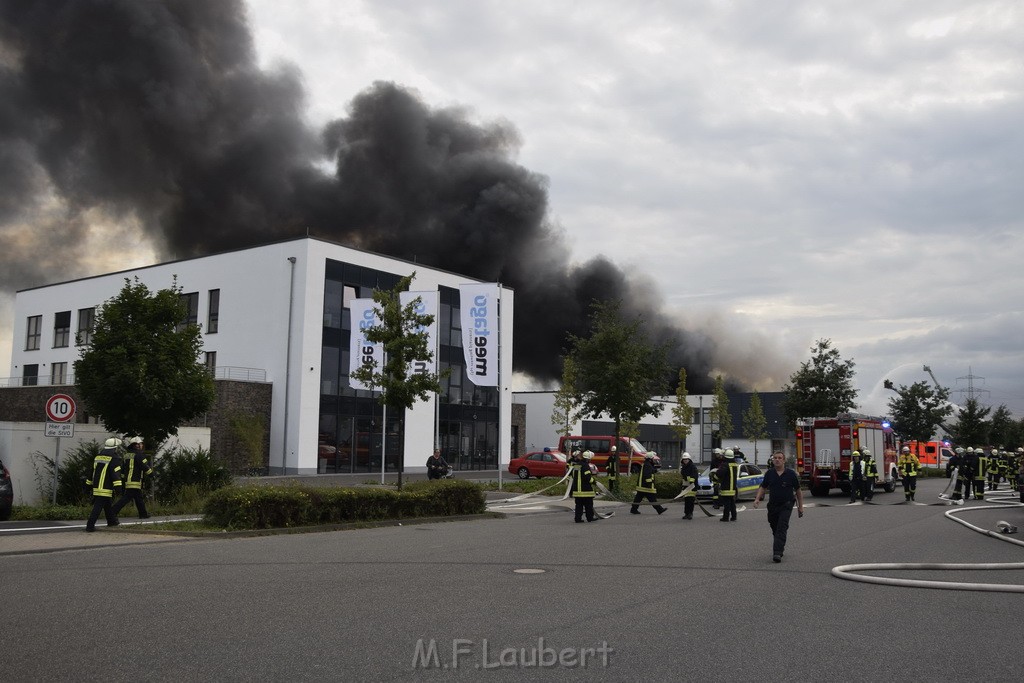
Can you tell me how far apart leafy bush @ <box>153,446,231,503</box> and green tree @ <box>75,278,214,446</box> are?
991 mm

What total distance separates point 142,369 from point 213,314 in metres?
22.1

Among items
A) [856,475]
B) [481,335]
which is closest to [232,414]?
[481,335]

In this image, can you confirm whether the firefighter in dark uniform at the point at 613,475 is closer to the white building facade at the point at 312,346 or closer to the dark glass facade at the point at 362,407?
the white building facade at the point at 312,346

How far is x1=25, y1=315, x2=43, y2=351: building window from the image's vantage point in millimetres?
49688

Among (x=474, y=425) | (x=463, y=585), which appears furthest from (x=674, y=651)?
(x=474, y=425)

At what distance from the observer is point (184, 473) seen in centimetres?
2006

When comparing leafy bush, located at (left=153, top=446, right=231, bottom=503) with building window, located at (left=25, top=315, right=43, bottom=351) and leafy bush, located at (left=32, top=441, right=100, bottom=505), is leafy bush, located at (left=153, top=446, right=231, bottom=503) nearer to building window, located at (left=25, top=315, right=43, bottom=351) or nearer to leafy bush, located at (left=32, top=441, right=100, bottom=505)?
leafy bush, located at (left=32, top=441, right=100, bottom=505)

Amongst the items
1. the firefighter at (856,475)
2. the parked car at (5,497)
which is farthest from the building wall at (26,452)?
the firefighter at (856,475)

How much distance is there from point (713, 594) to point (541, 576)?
2.03 metres

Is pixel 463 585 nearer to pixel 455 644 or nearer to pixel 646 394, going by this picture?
pixel 455 644

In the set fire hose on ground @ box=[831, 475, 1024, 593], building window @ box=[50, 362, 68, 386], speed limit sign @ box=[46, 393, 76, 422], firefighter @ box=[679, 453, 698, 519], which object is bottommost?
fire hose on ground @ box=[831, 475, 1024, 593]

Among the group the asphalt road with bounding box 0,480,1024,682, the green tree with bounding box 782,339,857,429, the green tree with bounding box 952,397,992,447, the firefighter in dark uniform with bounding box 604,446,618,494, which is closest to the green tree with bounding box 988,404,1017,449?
the green tree with bounding box 952,397,992,447

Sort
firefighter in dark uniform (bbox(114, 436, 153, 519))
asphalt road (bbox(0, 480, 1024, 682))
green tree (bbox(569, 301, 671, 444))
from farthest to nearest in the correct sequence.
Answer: green tree (bbox(569, 301, 671, 444)) → firefighter in dark uniform (bbox(114, 436, 153, 519)) → asphalt road (bbox(0, 480, 1024, 682))

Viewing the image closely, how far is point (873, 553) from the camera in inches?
487
